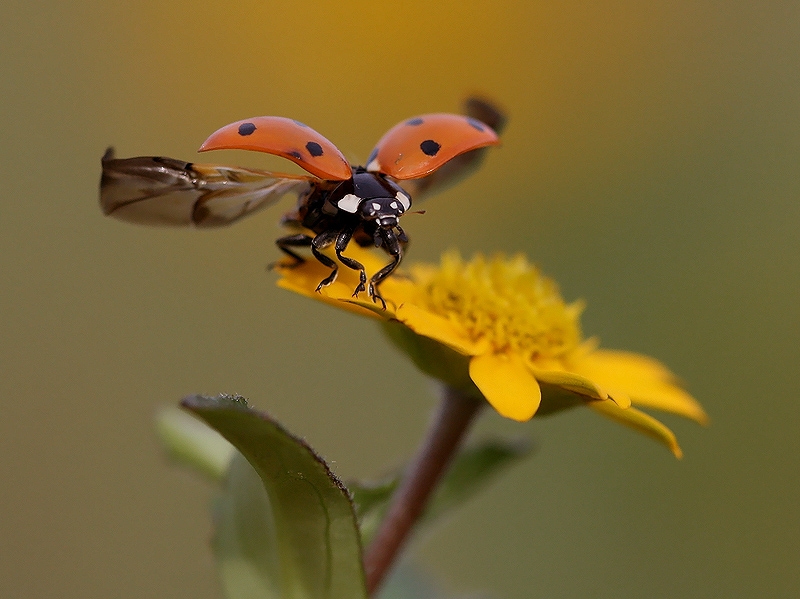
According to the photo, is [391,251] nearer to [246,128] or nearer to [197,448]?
[246,128]

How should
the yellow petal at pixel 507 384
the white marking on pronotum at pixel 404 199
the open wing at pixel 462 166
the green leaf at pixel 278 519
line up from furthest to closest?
the open wing at pixel 462 166, the white marking on pronotum at pixel 404 199, the yellow petal at pixel 507 384, the green leaf at pixel 278 519

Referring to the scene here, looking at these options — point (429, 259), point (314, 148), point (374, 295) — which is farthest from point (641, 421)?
point (429, 259)

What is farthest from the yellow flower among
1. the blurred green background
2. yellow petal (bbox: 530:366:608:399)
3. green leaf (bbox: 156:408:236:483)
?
the blurred green background

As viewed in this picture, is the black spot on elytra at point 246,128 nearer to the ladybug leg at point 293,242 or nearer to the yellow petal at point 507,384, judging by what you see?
the ladybug leg at point 293,242

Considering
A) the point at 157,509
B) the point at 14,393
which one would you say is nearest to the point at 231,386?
the point at 157,509

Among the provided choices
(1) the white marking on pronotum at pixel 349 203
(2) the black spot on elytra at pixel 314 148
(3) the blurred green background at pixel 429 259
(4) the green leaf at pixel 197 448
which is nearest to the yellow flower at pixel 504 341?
(1) the white marking on pronotum at pixel 349 203

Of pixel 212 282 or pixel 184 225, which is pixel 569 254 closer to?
pixel 212 282
